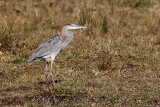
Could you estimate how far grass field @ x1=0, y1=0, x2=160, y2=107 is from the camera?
650cm

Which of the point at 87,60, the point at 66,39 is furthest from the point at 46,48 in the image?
the point at 87,60

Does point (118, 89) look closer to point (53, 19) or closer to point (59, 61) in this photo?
point (59, 61)

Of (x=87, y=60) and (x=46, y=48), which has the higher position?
(x=46, y=48)

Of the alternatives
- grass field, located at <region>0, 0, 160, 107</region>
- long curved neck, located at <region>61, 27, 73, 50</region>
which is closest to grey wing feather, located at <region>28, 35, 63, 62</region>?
long curved neck, located at <region>61, 27, 73, 50</region>

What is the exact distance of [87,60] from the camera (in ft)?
30.7

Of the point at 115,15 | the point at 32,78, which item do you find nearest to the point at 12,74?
the point at 32,78

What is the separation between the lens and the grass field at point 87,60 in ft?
21.3

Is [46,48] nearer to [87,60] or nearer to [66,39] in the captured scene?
[66,39]

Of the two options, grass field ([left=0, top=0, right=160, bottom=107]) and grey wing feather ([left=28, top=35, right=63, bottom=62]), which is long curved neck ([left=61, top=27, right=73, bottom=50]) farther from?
grass field ([left=0, top=0, right=160, bottom=107])

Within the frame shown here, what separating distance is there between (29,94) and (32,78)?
3.62 ft

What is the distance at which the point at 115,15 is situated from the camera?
1295cm

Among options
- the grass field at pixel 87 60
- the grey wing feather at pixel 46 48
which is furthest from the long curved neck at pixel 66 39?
the grass field at pixel 87 60

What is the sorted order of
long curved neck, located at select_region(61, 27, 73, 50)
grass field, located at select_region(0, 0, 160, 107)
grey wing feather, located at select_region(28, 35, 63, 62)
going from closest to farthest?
1. grass field, located at select_region(0, 0, 160, 107)
2. grey wing feather, located at select_region(28, 35, 63, 62)
3. long curved neck, located at select_region(61, 27, 73, 50)

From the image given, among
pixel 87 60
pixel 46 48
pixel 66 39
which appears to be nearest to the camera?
pixel 46 48
